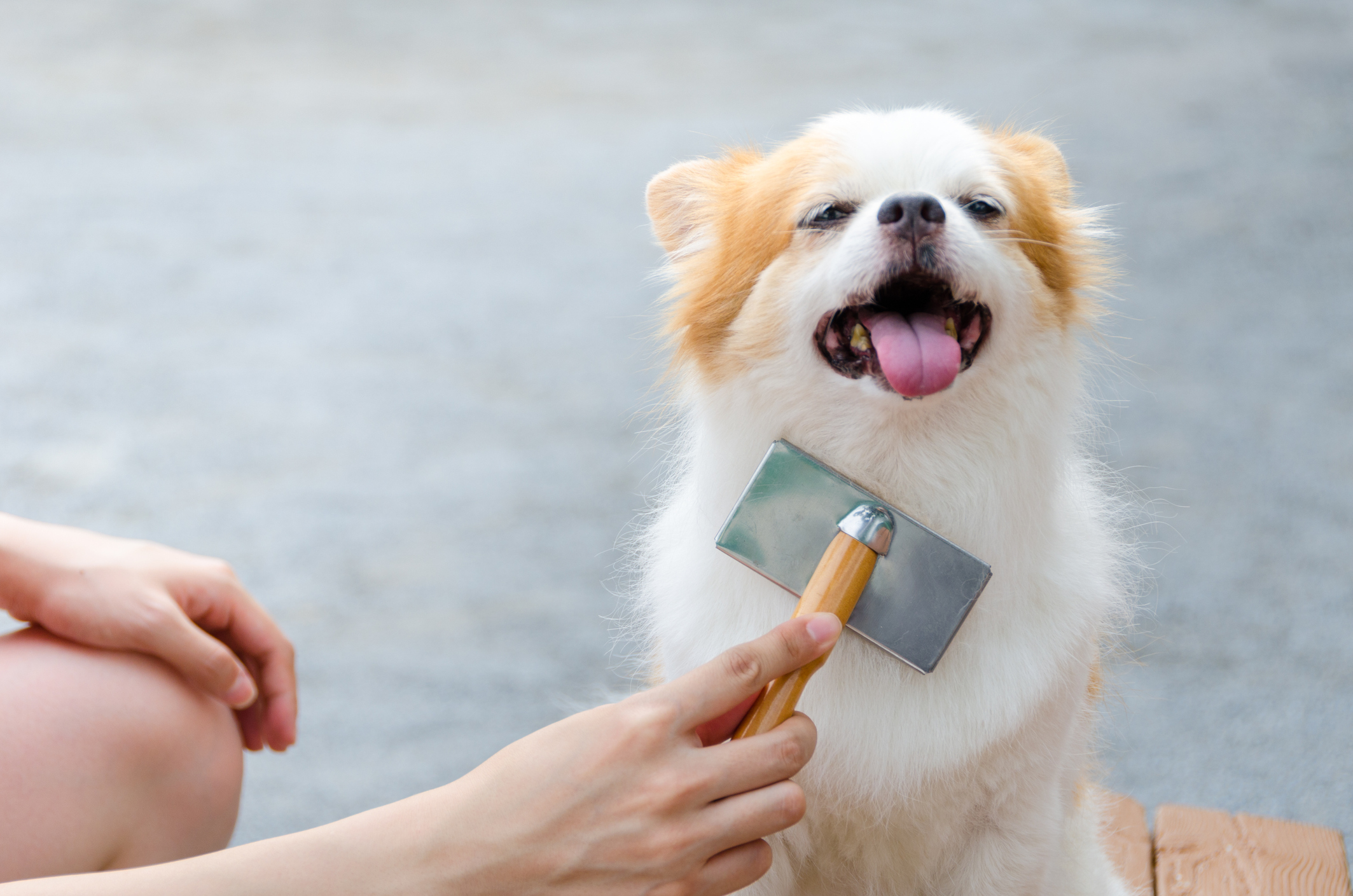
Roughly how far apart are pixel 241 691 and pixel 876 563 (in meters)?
0.71

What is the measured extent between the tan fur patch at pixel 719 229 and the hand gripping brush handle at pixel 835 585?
234 mm

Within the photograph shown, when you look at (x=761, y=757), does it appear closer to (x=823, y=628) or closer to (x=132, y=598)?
(x=823, y=628)

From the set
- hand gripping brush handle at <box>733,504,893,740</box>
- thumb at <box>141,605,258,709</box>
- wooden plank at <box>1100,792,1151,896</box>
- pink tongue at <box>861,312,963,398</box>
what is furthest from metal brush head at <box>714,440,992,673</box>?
wooden plank at <box>1100,792,1151,896</box>

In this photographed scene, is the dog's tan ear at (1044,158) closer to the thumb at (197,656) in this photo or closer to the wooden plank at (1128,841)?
the wooden plank at (1128,841)

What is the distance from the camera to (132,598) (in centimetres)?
122

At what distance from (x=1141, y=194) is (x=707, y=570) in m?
3.73

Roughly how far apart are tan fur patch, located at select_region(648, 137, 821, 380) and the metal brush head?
0.52 ft

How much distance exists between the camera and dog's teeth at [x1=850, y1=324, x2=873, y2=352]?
3.68 feet

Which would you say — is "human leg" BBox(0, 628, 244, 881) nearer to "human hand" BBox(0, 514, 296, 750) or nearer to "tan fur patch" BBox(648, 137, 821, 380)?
"human hand" BBox(0, 514, 296, 750)

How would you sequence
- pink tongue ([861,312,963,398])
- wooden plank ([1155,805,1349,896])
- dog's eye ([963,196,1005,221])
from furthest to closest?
1. wooden plank ([1155,805,1349,896])
2. dog's eye ([963,196,1005,221])
3. pink tongue ([861,312,963,398])

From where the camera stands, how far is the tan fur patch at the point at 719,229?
1.20m

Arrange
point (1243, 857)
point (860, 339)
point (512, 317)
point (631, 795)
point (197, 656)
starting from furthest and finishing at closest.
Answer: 1. point (512, 317)
2. point (1243, 857)
3. point (197, 656)
4. point (860, 339)
5. point (631, 795)

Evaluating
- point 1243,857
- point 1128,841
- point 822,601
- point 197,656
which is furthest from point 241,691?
point 1243,857

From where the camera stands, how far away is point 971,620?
3.81 feet
